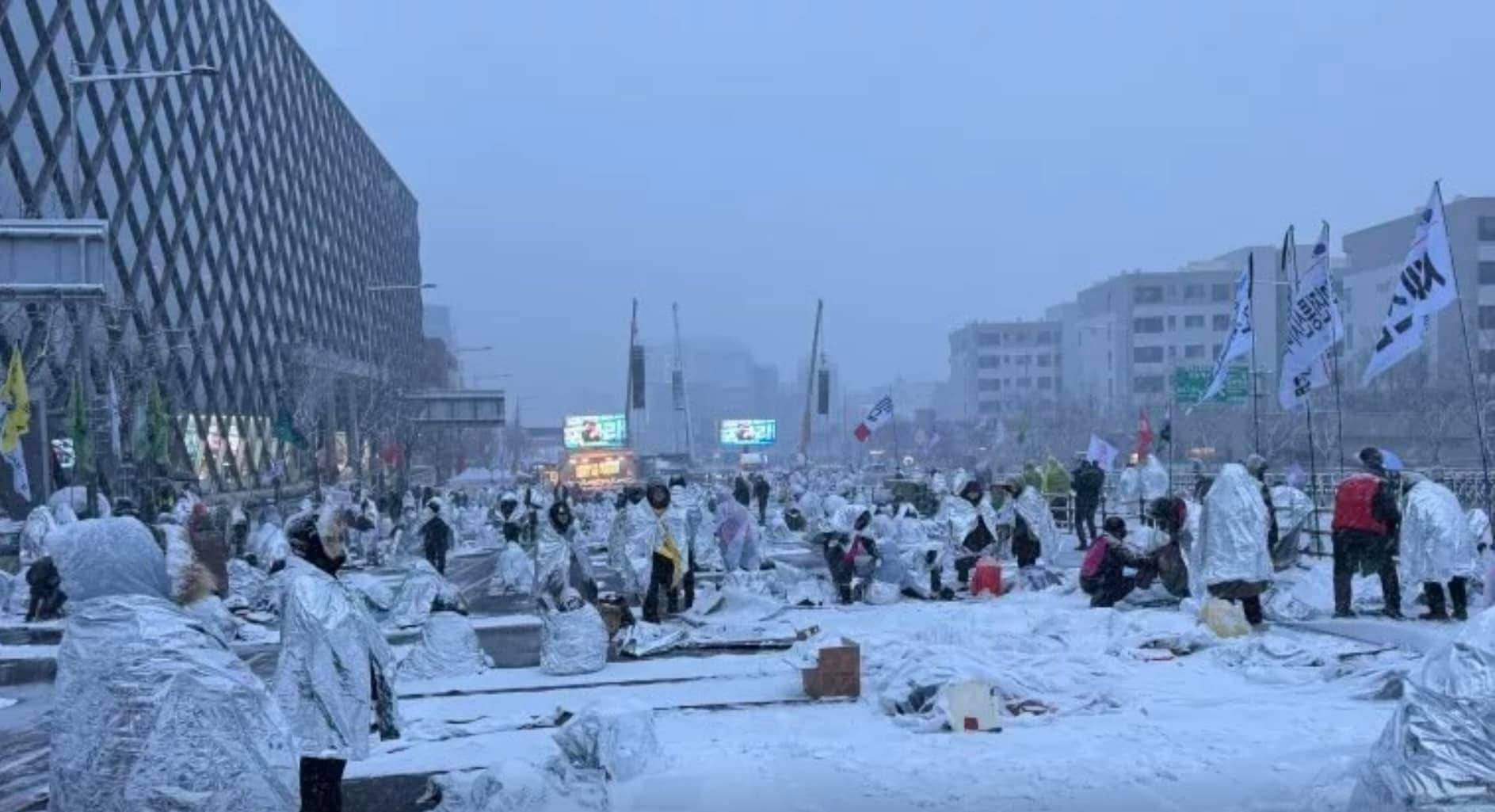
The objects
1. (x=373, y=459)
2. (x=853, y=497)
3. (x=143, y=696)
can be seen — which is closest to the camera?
(x=143, y=696)

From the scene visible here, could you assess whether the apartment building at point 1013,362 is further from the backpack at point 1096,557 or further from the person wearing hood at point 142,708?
the person wearing hood at point 142,708

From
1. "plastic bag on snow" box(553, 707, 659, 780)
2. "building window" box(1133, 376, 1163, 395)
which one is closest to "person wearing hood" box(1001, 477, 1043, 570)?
"plastic bag on snow" box(553, 707, 659, 780)

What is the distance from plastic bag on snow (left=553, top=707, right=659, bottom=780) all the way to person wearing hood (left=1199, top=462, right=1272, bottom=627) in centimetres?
656

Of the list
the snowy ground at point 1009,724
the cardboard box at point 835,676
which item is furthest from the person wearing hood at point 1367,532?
the cardboard box at point 835,676

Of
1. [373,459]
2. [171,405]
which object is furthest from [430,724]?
[373,459]

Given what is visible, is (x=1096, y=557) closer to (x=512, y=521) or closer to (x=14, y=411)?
(x=512, y=521)

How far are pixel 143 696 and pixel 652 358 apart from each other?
17542 centimetres

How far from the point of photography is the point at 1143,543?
54.4ft

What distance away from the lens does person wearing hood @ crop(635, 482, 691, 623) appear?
14658mm

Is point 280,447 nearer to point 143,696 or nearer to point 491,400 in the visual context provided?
point 491,400

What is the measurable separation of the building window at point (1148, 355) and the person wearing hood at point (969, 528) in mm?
78529

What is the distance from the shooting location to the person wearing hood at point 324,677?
5.47 m

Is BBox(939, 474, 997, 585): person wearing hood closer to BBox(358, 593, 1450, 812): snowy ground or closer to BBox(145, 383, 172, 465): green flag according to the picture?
BBox(358, 593, 1450, 812): snowy ground

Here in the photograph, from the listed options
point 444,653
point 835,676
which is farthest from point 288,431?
point 835,676
